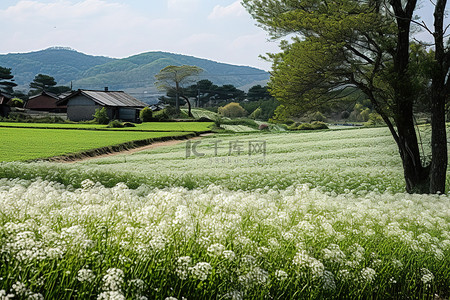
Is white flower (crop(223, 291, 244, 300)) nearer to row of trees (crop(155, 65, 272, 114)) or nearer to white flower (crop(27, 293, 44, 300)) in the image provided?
white flower (crop(27, 293, 44, 300))

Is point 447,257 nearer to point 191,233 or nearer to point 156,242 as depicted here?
point 191,233

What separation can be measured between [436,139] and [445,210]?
15.5 ft

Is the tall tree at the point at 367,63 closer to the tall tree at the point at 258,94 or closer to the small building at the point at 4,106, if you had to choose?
the small building at the point at 4,106

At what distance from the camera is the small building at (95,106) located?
59062mm

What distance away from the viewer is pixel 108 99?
199ft

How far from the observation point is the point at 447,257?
249 inches

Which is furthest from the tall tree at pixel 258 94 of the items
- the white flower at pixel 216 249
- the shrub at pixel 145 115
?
the white flower at pixel 216 249

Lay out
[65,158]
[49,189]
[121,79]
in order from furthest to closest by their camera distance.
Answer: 1. [121,79]
2. [65,158]
3. [49,189]

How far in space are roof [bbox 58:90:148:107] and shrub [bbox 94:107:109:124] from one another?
1.55m

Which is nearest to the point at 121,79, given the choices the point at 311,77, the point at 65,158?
the point at 65,158

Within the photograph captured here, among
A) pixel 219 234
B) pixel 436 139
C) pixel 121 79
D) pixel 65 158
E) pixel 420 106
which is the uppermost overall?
pixel 121 79

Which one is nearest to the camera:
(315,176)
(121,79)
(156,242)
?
(156,242)

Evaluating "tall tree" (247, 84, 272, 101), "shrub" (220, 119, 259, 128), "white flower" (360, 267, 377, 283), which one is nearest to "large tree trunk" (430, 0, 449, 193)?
"white flower" (360, 267, 377, 283)

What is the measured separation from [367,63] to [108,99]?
168 ft
